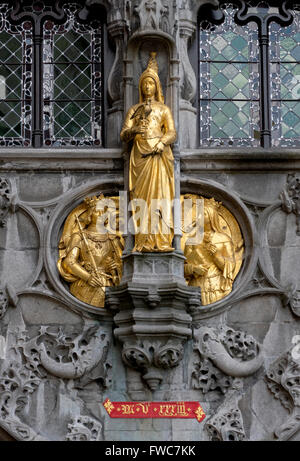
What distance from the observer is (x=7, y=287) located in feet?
70.3

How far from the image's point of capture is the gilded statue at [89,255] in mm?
21625

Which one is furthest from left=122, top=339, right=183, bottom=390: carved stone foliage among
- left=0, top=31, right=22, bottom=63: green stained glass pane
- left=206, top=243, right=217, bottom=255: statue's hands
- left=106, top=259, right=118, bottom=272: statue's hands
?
left=0, top=31, right=22, bottom=63: green stained glass pane

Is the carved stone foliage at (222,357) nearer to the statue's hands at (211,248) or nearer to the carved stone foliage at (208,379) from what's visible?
the carved stone foliage at (208,379)

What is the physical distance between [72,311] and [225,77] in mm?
3842

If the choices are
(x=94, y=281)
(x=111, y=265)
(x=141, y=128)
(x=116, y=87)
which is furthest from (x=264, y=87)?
(x=94, y=281)

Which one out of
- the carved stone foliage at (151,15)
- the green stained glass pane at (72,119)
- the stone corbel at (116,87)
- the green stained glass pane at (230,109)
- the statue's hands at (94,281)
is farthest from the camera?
the green stained glass pane at (230,109)

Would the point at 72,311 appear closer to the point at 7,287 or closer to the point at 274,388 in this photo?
the point at 7,287

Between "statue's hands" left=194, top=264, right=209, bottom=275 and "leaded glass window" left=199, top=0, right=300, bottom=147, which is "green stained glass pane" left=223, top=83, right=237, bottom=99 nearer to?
"leaded glass window" left=199, top=0, right=300, bottom=147

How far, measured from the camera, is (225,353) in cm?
2130

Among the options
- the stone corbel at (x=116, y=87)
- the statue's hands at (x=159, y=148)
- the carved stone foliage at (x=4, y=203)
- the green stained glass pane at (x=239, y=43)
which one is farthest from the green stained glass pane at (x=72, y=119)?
the green stained glass pane at (x=239, y=43)

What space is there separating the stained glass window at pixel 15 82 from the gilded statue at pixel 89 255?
1.37 meters

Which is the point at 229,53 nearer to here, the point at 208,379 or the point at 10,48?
the point at 10,48
